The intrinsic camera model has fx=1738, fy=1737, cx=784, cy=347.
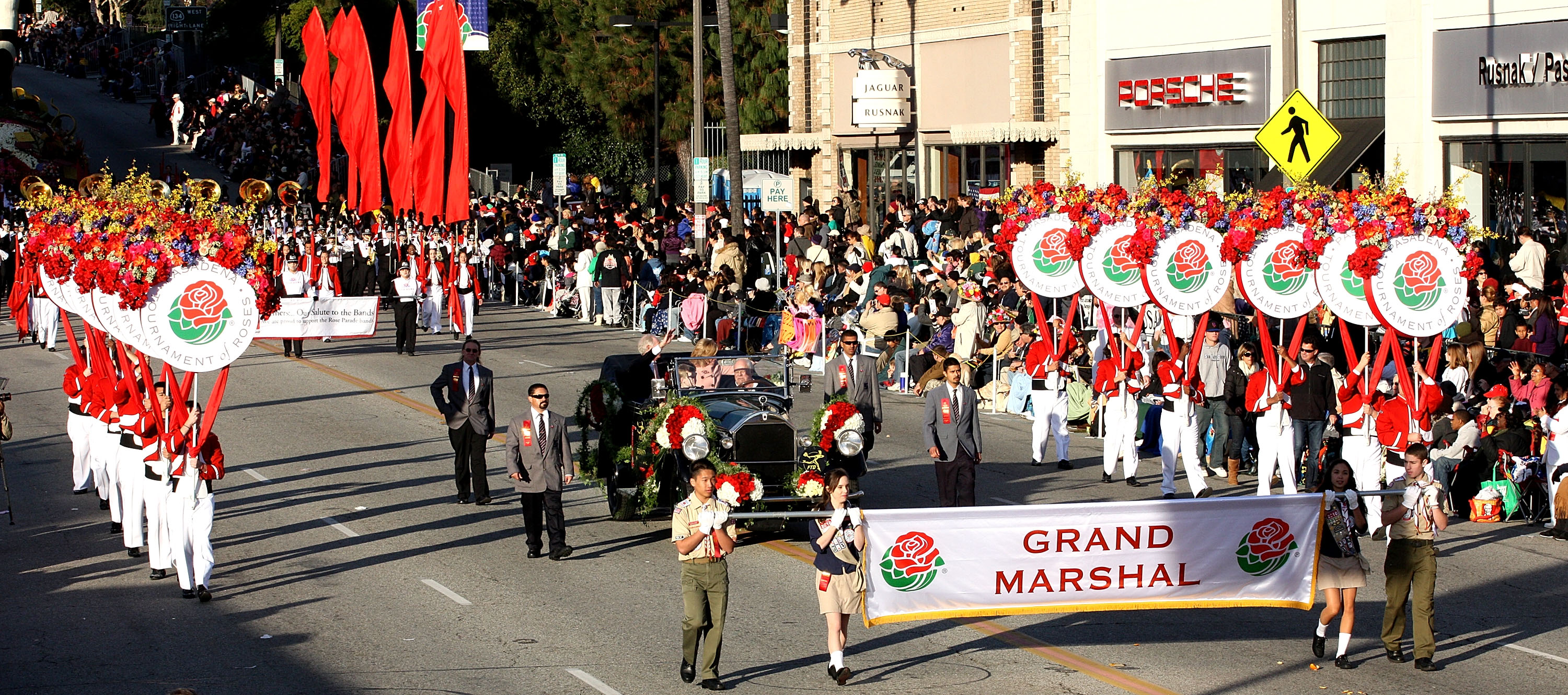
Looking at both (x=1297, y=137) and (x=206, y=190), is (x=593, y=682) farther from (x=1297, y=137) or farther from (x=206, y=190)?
(x=206, y=190)

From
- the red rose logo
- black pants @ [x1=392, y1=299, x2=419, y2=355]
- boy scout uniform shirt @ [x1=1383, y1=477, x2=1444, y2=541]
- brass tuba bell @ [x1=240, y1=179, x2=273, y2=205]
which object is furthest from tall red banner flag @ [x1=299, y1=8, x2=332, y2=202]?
boy scout uniform shirt @ [x1=1383, y1=477, x2=1444, y2=541]

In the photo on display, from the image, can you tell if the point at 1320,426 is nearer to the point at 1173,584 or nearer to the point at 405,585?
Answer: the point at 1173,584

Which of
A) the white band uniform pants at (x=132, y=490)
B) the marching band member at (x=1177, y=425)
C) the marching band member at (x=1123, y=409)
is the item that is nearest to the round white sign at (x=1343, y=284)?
the marching band member at (x=1177, y=425)

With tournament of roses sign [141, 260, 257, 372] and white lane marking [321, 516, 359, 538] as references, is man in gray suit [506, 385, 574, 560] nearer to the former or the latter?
white lane marking [321, 516, 359, 538]

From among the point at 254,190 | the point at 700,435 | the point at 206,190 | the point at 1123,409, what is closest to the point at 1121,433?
the point at 1123,409

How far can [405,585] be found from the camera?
46.3 feet

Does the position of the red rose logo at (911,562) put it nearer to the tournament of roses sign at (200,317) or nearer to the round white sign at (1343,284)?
the tournament of roses sign at (200,317)

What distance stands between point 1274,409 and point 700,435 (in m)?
6.14

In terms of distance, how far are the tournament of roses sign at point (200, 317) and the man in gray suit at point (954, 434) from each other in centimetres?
612

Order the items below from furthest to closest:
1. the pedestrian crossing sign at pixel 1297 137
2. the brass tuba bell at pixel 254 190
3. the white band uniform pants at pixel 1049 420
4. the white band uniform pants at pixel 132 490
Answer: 1. the brass tuba bell at pixel 254 190
2. the pedestrian crossing sign at pixel 1297 137
3. the white band uniform pants at pixel 1049 420
4. the white band uniform pants at pixel 132 490

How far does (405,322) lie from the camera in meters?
28.9

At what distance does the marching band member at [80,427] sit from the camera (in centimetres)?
1709

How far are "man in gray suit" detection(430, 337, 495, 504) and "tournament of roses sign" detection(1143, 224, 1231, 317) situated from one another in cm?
717

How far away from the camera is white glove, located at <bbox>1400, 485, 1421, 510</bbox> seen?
457 inches
